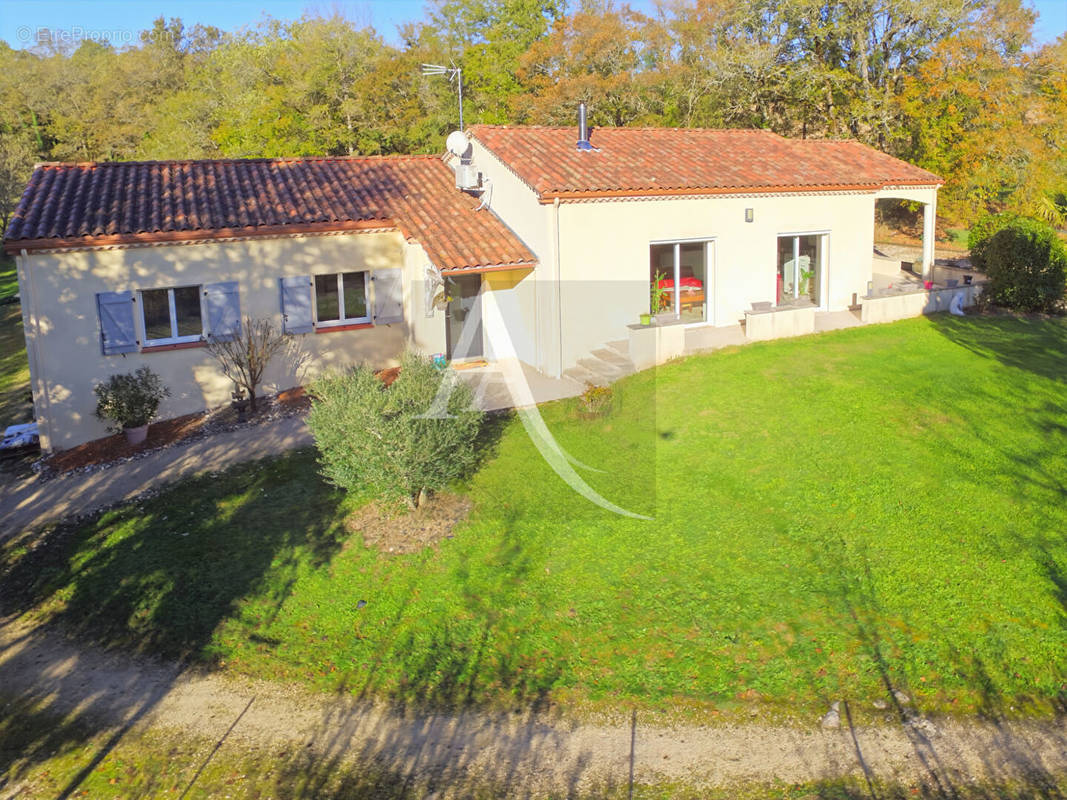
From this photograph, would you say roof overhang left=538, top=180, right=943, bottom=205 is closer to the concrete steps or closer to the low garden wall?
the low garden wall

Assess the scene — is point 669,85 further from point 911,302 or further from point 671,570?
point 671,570

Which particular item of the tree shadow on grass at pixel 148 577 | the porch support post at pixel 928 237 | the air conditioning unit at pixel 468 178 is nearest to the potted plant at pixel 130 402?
the tree shadow on grass at pixel 148 577

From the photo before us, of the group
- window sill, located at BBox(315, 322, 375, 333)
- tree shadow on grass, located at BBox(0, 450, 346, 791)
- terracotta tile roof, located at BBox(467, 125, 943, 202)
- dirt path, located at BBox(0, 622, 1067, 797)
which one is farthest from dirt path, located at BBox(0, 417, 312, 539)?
terracotta tile roof, located at BBox(467, 125, 943, 202)

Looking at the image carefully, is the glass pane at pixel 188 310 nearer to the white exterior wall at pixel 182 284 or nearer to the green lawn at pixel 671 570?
the white exterior wall at pixel 182 284

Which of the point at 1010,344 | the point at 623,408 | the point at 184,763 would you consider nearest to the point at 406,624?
the point at 184,763

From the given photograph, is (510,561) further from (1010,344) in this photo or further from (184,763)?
(1010,344)

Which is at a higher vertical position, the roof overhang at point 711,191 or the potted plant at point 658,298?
the roof overhang at point 711,191
